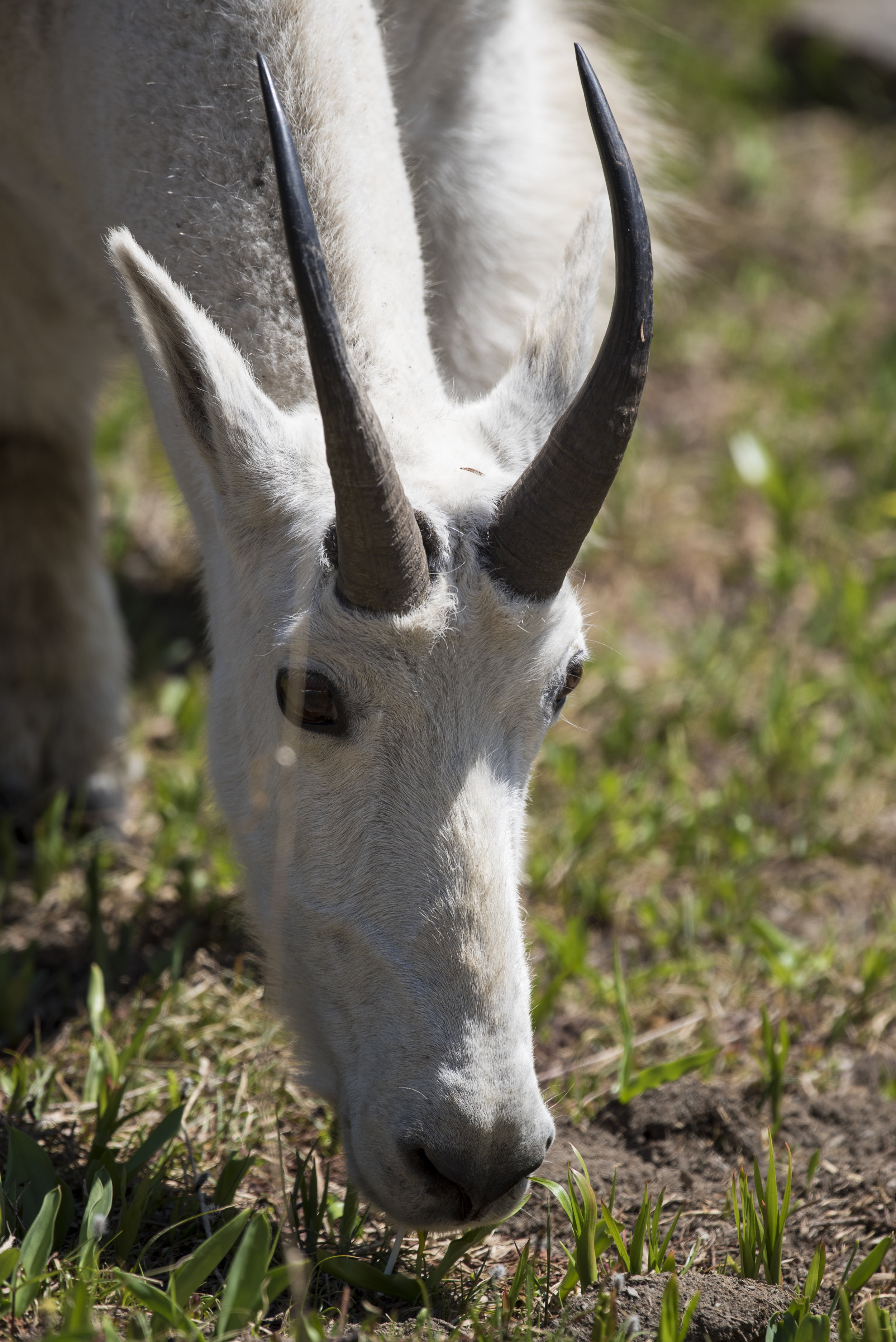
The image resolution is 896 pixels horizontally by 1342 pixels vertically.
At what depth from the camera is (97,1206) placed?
2.51 meters

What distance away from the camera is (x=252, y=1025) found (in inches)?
131

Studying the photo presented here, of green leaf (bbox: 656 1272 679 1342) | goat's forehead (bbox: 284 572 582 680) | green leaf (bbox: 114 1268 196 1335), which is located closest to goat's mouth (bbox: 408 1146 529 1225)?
green leaf (bbox: 656 1272 679 1342)

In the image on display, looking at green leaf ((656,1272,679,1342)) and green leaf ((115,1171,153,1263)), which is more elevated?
green leaf ((115,1171,153,1263))

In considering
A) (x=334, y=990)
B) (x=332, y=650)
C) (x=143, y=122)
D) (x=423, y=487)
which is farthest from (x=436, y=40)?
(x=334, y=990)

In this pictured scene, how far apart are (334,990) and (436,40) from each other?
8.80 feet

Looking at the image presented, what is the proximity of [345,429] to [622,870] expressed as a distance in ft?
7.38

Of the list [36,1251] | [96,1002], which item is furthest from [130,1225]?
[96,1002]

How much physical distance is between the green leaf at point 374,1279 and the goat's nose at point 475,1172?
26cm

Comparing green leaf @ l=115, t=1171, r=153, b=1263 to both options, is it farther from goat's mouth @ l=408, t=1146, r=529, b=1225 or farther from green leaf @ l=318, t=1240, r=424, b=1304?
goat's mouth @ l=408, t=1146, r=529, b=1225

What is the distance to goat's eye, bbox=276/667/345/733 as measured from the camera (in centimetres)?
245

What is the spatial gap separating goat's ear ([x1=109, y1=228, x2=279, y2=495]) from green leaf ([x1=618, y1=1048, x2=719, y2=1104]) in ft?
5.60

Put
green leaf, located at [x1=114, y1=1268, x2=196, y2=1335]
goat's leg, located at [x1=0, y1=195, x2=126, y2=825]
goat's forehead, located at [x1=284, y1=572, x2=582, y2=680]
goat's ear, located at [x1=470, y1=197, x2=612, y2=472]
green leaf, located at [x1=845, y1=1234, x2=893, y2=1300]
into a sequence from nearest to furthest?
green leaf, located at [x1=114, y1=1268, x2=196, y2=1335] → goat's forehead, located at [x1=284, y1=572, x2=582, y2=680] → green leaf, located at [x1=845, y1=1234, x2=893, y2=1300] → goat's ear, located at [x1=470, y1=197, x2=612, y2=472] → goat's leg, located at [x1=0, y1=195, x2=126, y2=825]

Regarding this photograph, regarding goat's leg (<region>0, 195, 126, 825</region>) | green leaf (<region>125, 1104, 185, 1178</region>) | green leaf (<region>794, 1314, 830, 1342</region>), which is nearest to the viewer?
green leaf (<region>794, 1314, 830, 1342</region>)

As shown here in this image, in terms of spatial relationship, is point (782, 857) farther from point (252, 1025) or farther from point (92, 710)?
point (92, 710)
